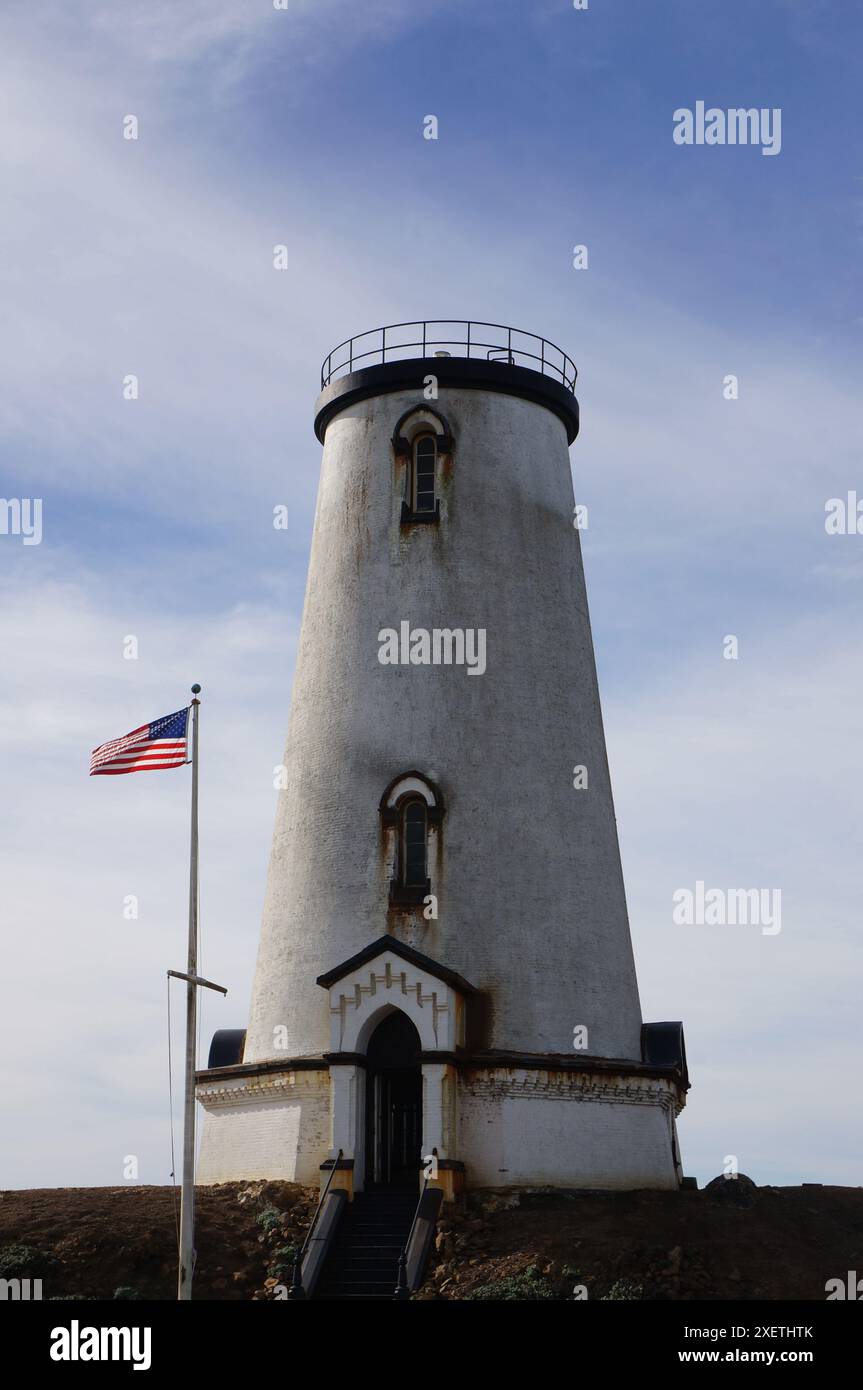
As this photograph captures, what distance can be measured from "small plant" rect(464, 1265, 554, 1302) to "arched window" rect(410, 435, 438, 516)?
52.5 feet

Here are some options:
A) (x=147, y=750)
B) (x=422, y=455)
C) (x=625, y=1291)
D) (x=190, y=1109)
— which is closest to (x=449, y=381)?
(x=422, y=455)

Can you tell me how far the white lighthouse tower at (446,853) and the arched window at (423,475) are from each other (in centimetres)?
A: 6

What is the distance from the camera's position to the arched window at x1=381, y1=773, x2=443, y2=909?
34750 millimetres

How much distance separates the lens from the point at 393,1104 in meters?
34.2

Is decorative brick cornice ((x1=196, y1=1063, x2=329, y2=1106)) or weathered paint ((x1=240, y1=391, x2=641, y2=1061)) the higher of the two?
weathered paint ((x1=240, y1=391, x2=641, y2=1061))

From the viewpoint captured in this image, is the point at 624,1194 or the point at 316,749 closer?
the point at 624,1194

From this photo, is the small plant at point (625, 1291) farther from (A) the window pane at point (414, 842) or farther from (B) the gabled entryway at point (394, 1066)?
(A) the window pane at point (414, 842)

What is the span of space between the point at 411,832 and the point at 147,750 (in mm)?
7487

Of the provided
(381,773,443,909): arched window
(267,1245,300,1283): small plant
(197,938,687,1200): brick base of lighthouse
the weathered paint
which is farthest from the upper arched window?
(267,1245,300,1283): small plant

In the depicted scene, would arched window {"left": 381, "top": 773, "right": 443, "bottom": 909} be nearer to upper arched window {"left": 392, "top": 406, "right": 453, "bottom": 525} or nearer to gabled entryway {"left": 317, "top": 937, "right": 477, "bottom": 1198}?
gabled entryway {"left": 317, "top": 937, "right": 477, "bottom": 1198}
